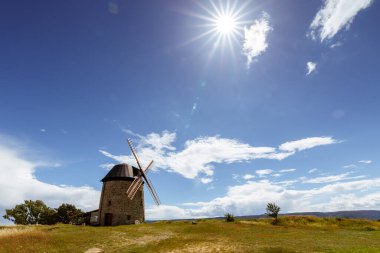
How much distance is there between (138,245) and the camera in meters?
25.1

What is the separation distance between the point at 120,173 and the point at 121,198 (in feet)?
15.0

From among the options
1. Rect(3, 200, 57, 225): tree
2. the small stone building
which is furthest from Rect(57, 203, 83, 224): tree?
the small stone building

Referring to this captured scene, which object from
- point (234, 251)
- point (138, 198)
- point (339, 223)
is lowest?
point (234, 251)

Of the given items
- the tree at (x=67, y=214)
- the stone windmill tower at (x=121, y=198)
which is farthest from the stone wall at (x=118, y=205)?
the tree at (x=67, y=214)

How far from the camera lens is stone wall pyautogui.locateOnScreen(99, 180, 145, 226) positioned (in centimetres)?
4809

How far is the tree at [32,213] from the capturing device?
202 ft

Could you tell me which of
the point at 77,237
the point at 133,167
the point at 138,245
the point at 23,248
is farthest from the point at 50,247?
the point at 133,167

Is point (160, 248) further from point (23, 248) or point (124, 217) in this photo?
point (124, 217)

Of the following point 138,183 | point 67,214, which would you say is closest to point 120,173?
point 138,183

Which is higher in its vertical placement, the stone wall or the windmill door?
the stone wall

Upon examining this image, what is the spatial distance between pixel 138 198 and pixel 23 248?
1159 inches

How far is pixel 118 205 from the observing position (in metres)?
48.2

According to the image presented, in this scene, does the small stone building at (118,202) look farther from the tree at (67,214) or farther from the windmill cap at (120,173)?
the tree at (67,214)

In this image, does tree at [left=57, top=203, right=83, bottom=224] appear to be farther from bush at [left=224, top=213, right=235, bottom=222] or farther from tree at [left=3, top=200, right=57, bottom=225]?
bush at [left=224, top=213, right=235, bottom=222]
